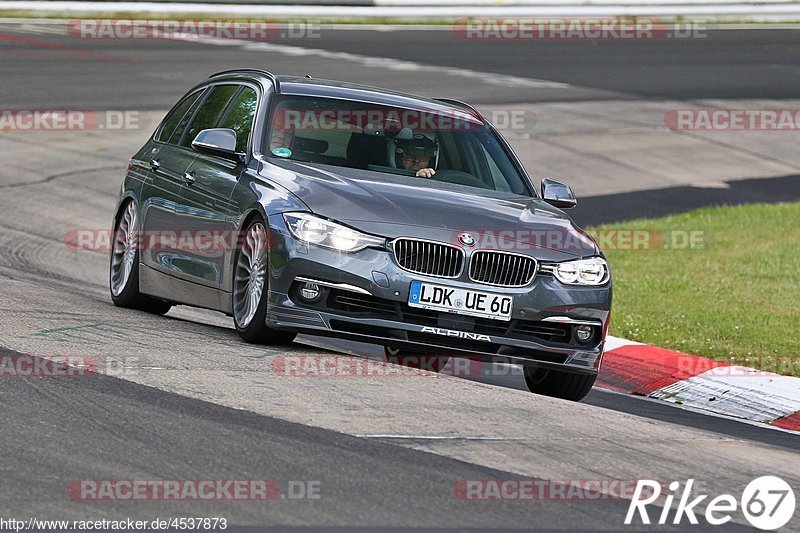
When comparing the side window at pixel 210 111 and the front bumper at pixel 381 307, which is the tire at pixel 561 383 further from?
the side window at pixel 210 111

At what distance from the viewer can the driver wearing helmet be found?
9523mm

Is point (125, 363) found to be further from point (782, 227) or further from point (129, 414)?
point (782, 227)

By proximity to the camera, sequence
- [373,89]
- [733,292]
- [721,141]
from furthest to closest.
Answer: [721,141]
[733,292]
[373,89]

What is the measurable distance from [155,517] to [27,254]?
9.12 meters

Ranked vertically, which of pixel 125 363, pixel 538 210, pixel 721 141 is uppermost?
pixel 538 210

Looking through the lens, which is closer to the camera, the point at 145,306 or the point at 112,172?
the point at 145,306

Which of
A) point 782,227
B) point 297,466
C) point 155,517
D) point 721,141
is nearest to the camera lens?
point 155,517

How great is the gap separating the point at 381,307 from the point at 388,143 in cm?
158

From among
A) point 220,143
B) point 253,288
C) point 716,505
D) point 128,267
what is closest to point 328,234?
point 253,288

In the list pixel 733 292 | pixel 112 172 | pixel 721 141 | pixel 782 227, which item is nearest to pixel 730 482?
pixel 733 292

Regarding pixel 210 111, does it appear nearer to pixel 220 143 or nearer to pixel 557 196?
pixel 220 143

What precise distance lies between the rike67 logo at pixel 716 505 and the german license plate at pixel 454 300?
7.20 feet

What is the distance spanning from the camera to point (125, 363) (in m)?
7.89

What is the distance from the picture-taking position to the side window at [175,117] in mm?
11047
